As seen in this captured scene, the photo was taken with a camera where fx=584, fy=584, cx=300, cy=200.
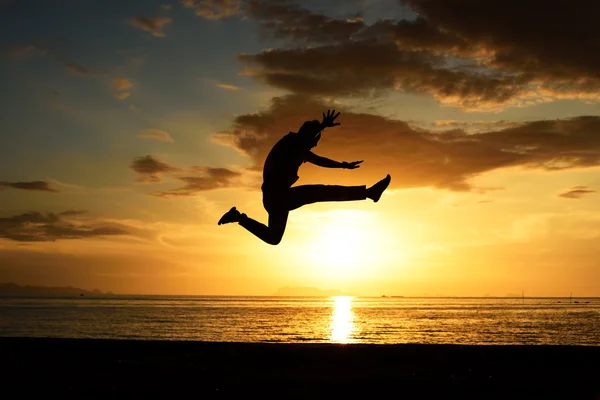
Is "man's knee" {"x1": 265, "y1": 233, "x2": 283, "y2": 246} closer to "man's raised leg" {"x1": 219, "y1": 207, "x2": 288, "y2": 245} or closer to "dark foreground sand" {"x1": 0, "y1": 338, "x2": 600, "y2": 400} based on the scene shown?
"man's raised leg" {"x1": 219, "y1": 207, "x2": 288, "y2": 245}

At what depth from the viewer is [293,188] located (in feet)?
30.5

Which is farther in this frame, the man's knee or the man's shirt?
the man's knee

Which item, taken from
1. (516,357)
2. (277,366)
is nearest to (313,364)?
(277,366)

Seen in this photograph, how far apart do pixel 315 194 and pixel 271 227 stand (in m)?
1.00

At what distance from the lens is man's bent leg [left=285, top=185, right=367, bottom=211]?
9.23m

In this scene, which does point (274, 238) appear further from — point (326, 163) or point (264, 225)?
point (326, 163)

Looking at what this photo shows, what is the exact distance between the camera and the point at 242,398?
8.73 metres

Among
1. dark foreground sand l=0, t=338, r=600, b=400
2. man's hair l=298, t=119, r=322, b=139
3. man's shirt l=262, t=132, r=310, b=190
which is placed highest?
man's hair l=298, t=119, r=322, b=139

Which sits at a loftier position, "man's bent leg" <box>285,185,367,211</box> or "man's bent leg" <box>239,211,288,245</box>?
"man's bent leg" <box>285,185,367,211</box>

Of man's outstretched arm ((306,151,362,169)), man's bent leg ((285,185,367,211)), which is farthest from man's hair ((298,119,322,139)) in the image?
man's bent leg ((285,185,367,211))

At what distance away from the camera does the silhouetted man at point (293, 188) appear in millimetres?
8898

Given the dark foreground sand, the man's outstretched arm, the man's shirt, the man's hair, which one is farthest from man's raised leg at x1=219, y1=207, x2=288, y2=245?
the dark foreground sand

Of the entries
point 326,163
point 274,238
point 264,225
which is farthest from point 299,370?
point 326,163

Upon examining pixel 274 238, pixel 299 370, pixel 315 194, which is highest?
pixel 315 194
